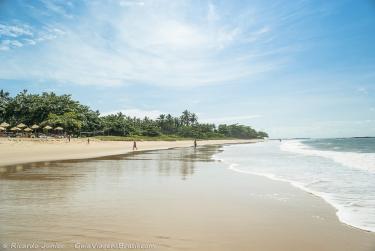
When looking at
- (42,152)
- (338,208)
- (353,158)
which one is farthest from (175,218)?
(42,152)

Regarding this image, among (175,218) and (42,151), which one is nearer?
(175,218)

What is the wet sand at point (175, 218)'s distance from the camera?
4.89 meters

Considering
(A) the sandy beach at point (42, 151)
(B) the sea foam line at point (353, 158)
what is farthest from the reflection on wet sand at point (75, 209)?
(B) the sea foam line at point (353, 158)

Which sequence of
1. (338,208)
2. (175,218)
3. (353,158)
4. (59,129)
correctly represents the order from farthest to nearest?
(59,129), (353,158), (338,208), (175,218)

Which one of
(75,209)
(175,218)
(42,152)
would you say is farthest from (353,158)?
(42,152)

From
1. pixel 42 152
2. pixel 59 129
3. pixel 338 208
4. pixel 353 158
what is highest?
pixel 59 129

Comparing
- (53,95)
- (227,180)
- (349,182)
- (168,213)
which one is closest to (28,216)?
(168,213)

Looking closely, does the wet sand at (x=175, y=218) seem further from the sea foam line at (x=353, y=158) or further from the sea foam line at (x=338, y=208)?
the sea foam line at (x=353, y=158)

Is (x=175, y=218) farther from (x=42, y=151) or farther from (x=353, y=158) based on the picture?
(x=42, y=151)

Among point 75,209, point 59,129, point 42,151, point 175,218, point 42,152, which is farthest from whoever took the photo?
point 59,129

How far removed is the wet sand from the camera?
489 centimetres

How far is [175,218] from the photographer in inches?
246

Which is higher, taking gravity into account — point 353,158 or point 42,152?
point 42,152

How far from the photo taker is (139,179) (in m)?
11.8
